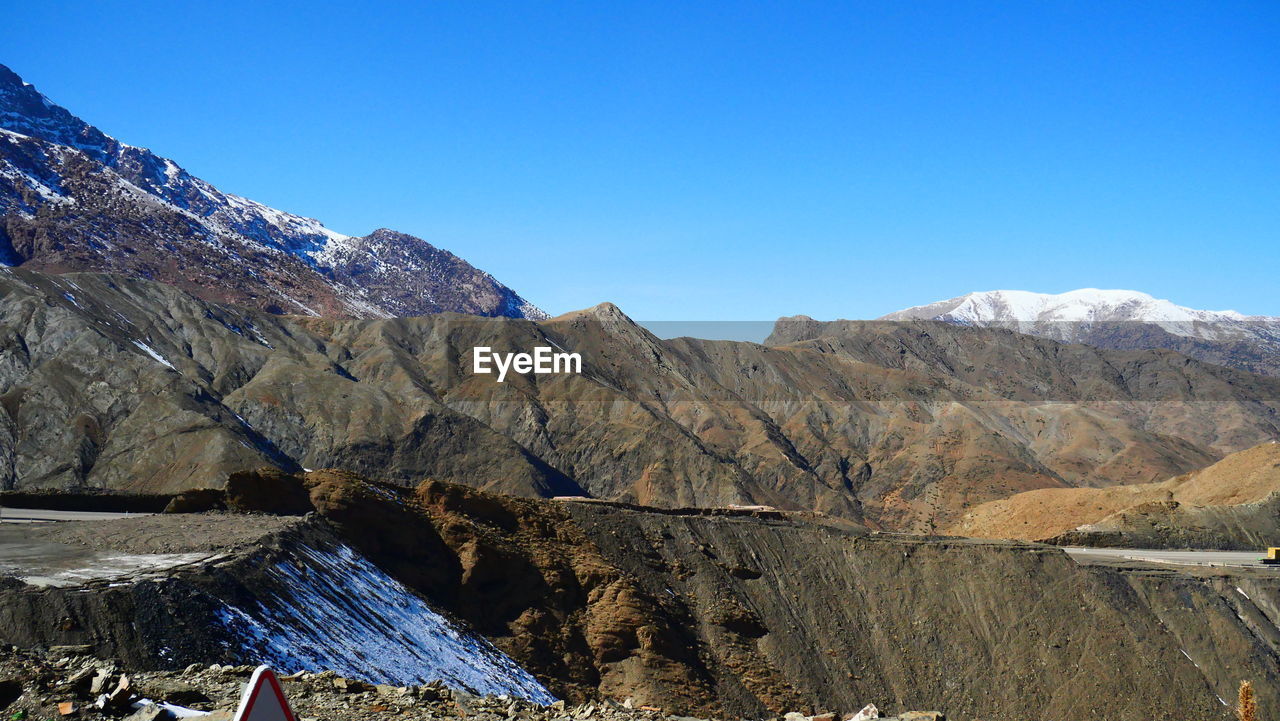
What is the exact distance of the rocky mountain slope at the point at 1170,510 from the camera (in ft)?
167

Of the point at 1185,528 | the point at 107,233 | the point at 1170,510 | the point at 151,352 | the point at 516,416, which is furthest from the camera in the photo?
the point at 107,233

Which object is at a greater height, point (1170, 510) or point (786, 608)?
point (1170, 510)

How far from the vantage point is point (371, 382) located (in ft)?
286

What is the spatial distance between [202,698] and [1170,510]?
54847 millimetres

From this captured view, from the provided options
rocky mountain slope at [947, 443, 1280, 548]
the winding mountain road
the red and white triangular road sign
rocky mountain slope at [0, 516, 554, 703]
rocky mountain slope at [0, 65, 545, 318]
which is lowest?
the winding mountain road

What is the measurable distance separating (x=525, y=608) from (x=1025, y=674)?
17.8 meters

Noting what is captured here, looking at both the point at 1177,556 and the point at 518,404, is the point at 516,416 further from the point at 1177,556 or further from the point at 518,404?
the point at 1177,556

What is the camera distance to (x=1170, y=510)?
5275cm

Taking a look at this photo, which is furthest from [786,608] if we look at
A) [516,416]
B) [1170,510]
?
[516,416]

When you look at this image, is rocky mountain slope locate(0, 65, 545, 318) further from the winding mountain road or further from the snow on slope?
the winding mountain road

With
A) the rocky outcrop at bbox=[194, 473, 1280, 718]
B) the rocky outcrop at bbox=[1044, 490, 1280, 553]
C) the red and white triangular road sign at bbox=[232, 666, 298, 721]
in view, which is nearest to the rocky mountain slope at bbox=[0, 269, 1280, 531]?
the rocky outcrop at bbox=[1044, 490, 1280, 553]

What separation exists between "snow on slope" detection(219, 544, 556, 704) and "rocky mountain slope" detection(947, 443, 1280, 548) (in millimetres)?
37391

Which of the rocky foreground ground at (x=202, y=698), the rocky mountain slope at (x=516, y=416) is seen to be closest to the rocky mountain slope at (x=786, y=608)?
the rocky foreground ground at (x=202, y=698)

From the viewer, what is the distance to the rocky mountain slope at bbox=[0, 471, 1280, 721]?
29547 mm
